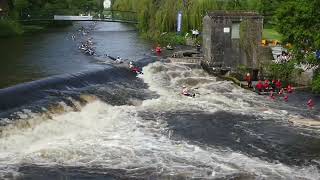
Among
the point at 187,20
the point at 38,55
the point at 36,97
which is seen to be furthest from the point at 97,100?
the point at 187,20

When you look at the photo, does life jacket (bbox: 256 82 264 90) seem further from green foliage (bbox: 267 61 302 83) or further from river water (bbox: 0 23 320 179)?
green foliage (bbox: 267 61 302 83)

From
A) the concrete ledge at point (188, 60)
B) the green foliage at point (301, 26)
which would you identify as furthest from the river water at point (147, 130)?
the concrete ledge at point (188, 60)

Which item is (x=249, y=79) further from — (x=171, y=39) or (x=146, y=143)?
(x=171, y=39)

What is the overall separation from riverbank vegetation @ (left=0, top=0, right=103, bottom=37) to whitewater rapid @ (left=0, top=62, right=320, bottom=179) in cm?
3300

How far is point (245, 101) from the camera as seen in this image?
26.0 metres

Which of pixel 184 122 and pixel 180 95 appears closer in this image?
pixel 184 122

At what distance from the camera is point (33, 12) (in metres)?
66.2

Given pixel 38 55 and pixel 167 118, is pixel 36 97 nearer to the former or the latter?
pixel 167 118

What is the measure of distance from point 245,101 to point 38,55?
1859 cm

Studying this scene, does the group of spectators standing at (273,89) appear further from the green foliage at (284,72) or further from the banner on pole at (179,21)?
the banner on pole at (179,21)

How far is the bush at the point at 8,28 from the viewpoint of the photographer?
52.8m

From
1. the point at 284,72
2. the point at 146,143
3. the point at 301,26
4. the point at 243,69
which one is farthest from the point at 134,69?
the point at 146,143

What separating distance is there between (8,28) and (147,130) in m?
38.0

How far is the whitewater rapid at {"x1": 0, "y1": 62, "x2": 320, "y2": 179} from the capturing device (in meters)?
15.9
